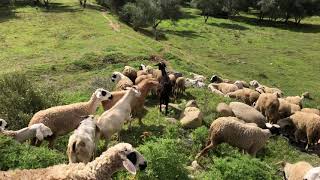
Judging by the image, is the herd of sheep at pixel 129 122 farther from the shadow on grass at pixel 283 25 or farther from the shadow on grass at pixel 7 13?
the shadow on grass at pixel 283 25

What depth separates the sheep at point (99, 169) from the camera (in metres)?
8.75

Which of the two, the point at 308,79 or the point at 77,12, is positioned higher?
the point at 77,12

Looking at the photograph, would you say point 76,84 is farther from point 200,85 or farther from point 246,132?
point 246,132

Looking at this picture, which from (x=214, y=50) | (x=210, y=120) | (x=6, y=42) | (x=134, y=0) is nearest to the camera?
(x=210, y=120)

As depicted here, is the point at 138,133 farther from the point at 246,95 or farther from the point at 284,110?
the point at 246,95

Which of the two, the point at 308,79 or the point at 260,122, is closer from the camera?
the point at 260,122

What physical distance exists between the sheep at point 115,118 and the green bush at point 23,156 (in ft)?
6.94

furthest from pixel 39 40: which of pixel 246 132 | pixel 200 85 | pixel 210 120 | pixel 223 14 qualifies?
pixel 223 14

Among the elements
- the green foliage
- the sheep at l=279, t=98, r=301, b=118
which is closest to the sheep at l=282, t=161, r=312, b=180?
the green foliage

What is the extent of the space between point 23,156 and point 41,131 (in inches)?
80.0

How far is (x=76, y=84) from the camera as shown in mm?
26609

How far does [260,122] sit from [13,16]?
146ft

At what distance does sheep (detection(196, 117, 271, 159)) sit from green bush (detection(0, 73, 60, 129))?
6.37 meters

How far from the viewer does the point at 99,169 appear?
8.81 metres
